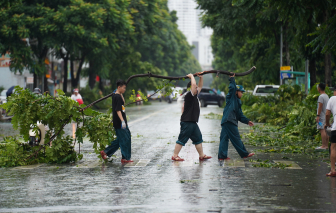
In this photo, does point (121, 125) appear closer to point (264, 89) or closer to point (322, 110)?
point (322, 110)

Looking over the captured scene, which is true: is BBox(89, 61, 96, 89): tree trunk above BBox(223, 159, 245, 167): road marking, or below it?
above

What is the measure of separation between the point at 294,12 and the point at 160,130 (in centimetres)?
886

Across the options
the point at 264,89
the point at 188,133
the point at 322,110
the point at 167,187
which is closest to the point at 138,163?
the point at 188,133

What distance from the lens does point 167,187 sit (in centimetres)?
802

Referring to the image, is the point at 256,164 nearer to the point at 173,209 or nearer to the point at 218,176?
the point at 218,176

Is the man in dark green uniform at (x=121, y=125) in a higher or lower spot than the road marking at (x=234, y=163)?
higher

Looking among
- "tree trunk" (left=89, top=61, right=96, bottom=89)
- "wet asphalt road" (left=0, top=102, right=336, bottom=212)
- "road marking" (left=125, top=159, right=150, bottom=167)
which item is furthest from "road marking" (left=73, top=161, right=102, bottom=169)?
"tree trunk" (left=89, top=61, right=96, bottom=89)

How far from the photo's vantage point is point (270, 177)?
897 centimetres

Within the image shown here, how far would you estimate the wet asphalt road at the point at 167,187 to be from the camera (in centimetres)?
664

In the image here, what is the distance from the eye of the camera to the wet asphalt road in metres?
6.64

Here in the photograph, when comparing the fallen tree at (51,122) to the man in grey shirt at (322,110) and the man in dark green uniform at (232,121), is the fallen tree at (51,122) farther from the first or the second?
the man in grey shirt at (322,110)

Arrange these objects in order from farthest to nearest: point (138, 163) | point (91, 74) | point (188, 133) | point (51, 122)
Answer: point (91, 74), point (51, 122), point (188, 133), point (138, 163)

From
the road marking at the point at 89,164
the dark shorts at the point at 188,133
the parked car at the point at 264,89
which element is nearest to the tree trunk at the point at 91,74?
the parked car at the point at 264,89

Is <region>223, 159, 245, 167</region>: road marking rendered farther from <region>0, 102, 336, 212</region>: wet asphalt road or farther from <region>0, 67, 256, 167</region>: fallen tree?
<region>0, 67, 256, 167</region>: fallen tree
